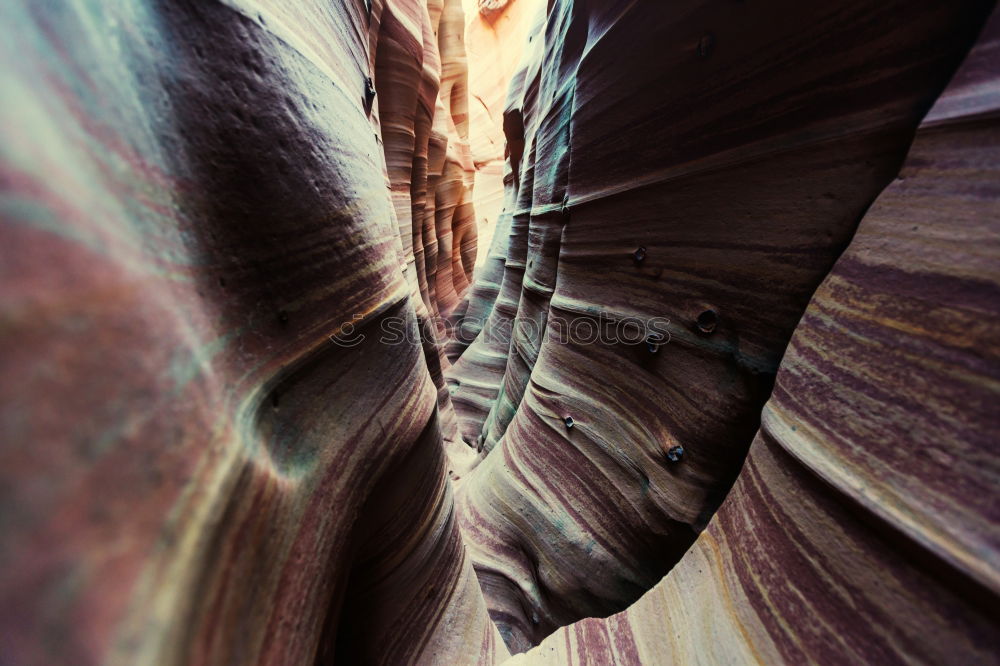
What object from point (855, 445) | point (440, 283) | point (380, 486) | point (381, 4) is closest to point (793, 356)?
point (855, 445)

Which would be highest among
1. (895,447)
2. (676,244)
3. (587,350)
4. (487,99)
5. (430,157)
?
(487,99)

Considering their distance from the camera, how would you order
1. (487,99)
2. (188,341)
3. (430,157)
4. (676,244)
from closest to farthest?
(188,341) → (676,244) → (430,157) → (487,99)

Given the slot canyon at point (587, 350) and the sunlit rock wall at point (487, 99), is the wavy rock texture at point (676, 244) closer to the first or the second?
the slot canyon at point (587, 350)

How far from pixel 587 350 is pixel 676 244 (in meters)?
0.26

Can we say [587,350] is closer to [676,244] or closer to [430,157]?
[676,244]

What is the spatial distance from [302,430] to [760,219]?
60 cm

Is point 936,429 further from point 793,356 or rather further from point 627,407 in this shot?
point 627,407


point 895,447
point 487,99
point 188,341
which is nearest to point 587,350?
point 895,447

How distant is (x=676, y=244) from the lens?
54 centimetres

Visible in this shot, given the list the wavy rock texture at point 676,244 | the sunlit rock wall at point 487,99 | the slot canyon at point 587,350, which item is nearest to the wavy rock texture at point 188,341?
the slot canyon at point 587,350

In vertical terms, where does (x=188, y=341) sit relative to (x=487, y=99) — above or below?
below

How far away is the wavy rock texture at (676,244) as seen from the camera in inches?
14.5

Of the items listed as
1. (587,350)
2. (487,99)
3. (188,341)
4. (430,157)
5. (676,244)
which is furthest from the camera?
(487,99)

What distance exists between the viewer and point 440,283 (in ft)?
9.45
